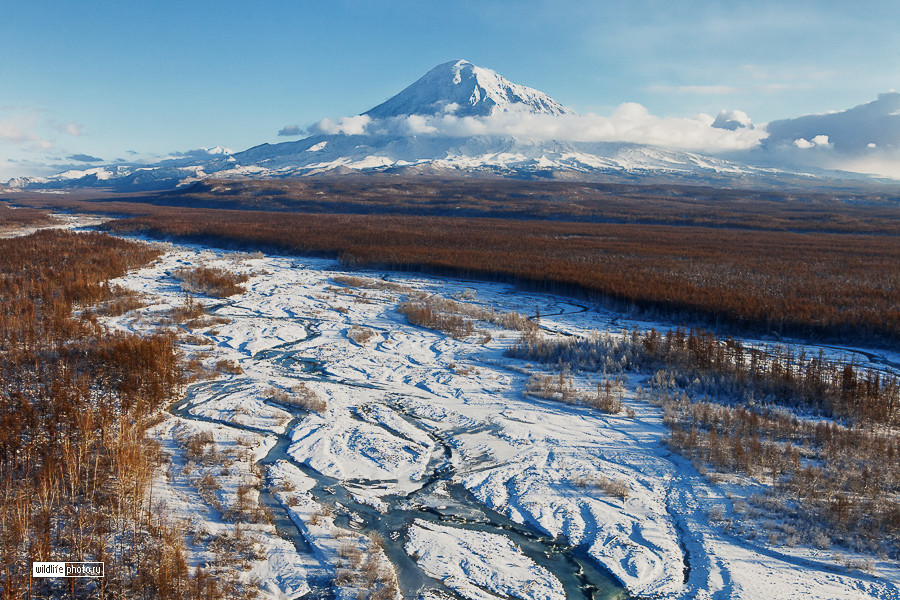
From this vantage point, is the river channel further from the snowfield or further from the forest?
the forest

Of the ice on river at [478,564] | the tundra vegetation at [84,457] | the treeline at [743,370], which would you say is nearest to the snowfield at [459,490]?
the ice on river at [478,564]

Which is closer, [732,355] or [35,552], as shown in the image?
[35,552]

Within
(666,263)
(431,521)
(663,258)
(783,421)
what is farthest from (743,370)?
(663,258)

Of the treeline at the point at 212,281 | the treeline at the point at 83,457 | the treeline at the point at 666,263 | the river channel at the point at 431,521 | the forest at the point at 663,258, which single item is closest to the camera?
the treeline at the point at 83,457

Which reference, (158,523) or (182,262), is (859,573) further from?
(182,262)

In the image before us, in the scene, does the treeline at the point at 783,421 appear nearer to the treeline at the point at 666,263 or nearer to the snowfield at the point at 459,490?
the snowfield at the point at 459,490

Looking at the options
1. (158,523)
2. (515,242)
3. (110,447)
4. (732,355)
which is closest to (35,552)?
(158,523)

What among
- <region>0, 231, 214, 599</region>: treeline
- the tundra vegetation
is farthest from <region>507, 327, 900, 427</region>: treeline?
the tundra vegetation
